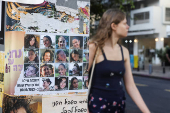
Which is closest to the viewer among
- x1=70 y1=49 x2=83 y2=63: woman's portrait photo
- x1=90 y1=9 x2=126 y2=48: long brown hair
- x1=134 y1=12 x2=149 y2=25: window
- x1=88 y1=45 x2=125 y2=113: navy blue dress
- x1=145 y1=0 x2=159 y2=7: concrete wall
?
x1=70 y1=49 x2=83 y2=63: woman's portrait photo

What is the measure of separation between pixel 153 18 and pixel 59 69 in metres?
32.3

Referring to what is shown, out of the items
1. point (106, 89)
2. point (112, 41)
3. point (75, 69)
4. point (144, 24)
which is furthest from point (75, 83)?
point (144, 24)

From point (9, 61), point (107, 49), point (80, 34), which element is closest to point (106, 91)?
point (107, 49)

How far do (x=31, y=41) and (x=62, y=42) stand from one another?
17 centimetres

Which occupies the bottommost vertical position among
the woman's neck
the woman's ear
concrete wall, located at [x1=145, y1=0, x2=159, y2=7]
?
the woman's neck

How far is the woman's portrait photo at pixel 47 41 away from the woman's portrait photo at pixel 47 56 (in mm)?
22

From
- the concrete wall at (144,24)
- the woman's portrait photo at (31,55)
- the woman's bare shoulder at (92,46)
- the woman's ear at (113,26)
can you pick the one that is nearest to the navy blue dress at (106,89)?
the woman's bare shoulder at (92,46)

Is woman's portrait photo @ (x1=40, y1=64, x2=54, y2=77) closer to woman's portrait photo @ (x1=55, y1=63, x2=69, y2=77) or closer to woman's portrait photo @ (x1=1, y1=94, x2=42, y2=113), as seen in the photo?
woman's portrait photo @ (x1=55, y1=63, x2=69, y2=77)

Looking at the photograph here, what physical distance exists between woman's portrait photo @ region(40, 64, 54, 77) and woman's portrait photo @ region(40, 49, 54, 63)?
28 mm

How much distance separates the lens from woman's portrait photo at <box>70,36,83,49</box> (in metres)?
1.36

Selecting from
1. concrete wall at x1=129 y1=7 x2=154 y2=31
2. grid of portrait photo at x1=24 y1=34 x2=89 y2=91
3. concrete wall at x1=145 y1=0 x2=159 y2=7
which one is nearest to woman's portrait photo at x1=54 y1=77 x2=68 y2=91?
grid of portrait photo at x1=24 y1=34 x2=89 y2=91

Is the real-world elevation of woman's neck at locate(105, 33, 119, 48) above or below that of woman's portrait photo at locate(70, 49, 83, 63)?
above

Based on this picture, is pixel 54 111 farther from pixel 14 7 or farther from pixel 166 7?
pixel 166 7

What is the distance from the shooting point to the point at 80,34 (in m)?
1.37
